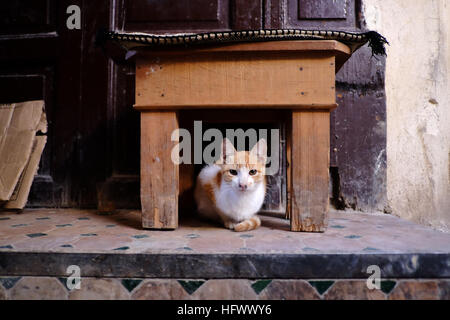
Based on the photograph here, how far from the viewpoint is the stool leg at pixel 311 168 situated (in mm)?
1237

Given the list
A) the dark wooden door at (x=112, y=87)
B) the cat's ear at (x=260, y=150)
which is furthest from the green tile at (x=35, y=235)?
the cat's ear at (x=260, y=150)

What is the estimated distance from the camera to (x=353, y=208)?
185 centimetres

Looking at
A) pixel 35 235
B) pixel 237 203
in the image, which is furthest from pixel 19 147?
pixel 237 203

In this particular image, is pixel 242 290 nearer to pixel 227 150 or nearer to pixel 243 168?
pixel 243 168

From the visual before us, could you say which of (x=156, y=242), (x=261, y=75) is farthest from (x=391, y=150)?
(x=156, y=242)

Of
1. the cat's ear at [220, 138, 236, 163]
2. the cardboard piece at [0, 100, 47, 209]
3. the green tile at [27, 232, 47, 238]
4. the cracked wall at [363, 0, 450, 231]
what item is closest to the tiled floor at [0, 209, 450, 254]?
the green tile at [27, 232, 47, 238]

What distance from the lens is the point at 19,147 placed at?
182 cm

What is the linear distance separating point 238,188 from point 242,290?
19.2 inches

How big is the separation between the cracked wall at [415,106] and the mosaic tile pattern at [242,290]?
1.10m

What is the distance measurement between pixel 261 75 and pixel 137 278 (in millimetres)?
988

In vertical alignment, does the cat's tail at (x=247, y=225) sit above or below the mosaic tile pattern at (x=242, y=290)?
above

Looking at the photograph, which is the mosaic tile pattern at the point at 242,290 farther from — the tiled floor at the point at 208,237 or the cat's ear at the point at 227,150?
the cat's ear at the point at 227,150

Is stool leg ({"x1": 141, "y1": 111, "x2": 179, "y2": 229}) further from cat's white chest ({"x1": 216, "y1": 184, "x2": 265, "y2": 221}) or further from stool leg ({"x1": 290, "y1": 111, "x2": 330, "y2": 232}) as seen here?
stool leg ({"x1": 290, "y1": 111, "x2": 330, "y2": 232})

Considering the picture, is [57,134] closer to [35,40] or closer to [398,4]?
[35,40]
